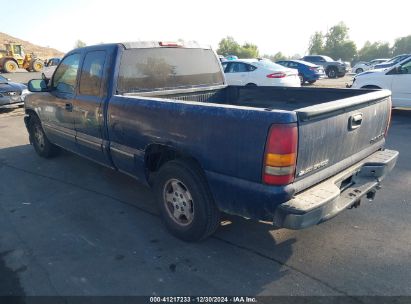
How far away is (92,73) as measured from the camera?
4168mm

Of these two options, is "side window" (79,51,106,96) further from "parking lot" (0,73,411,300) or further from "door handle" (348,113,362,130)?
"door handle" (348,113,362,130)

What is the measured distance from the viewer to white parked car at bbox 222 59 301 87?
1181cm

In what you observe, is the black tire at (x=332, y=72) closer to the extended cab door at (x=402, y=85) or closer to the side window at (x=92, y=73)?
the extended cab door at (x=402, y=85)

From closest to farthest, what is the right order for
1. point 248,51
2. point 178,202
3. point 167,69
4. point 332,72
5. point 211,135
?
1. point 211,135
2. point 178,202
3. point 167,69
4. point 332,72
5. point 248,51

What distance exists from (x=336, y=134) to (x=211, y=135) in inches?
41.0

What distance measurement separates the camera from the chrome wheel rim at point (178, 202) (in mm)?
3207

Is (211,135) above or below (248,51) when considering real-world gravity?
below

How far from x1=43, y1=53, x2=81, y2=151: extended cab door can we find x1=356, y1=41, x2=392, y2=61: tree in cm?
8012

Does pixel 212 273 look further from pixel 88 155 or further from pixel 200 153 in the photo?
pixel 88 155

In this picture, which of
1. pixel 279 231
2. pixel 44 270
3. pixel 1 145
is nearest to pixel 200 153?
pixel 279 231

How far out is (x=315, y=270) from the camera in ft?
9.20

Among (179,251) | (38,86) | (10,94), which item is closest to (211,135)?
(179,251)

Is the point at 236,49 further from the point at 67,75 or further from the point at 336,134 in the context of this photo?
the point at 336,134

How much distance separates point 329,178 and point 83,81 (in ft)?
10.7
